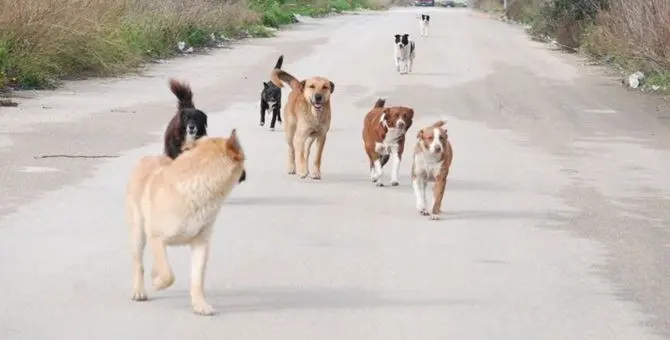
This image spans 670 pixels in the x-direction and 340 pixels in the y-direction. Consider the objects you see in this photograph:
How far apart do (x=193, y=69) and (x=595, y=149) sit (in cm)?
1236

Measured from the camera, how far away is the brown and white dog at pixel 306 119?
12.0 meters

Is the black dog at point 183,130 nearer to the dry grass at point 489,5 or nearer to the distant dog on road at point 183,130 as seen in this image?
the distant dog on road at point 183,130

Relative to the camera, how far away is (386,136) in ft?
38.0

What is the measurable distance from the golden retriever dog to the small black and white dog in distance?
1969 centimetres

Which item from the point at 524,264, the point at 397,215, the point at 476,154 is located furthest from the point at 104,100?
the point at 524,264

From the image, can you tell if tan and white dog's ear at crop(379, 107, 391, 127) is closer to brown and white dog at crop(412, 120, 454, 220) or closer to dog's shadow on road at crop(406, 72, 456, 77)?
brown and white dog at crop(412, 120, 454, 220)

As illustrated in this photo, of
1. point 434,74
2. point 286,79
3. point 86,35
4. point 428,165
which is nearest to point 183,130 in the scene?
point 428,165

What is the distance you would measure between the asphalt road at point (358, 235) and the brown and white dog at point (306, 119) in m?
0.23

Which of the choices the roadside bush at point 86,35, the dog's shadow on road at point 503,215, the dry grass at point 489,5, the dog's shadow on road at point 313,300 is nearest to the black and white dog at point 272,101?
the roadside bush at point 86,35

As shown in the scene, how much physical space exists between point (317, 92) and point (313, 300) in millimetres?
4878

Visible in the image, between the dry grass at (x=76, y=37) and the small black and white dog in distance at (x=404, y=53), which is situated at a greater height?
the dry grass at (x=76, y=37)

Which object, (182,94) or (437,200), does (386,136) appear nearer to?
(437,200)

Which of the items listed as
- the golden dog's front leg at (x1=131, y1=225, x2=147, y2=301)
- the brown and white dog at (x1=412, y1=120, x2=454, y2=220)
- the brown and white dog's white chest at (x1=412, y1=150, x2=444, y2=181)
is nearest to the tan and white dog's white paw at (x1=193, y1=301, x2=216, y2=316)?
the golden dog's front leg at (x1=131, y1=225, x2=147, y2=301)

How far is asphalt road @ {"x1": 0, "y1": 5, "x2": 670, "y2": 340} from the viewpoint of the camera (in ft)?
22.4
